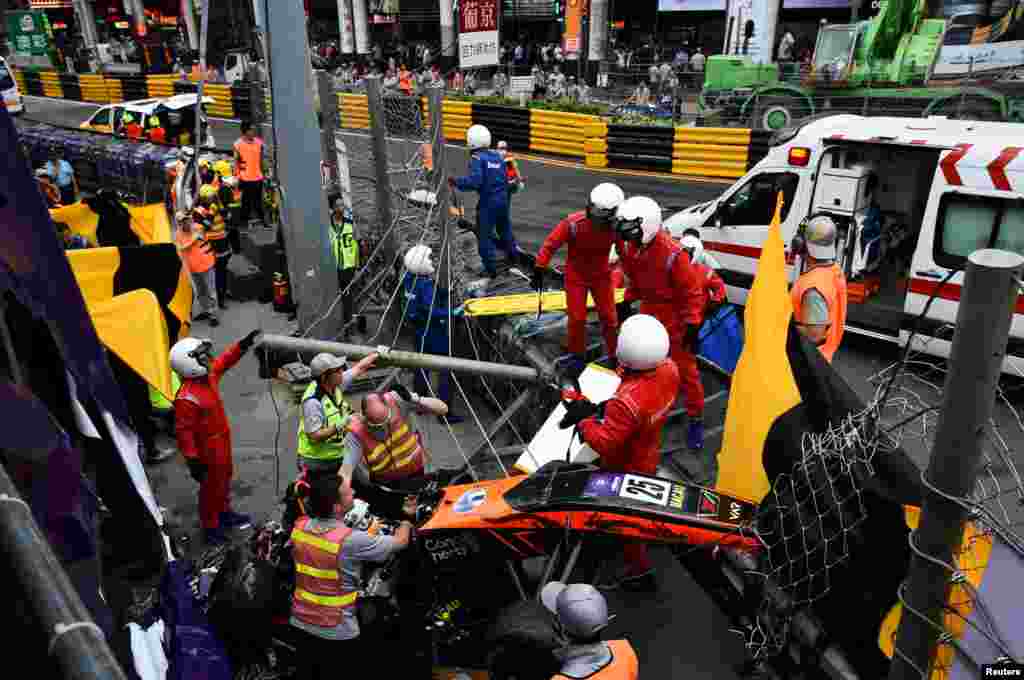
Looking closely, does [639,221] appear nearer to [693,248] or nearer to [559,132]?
[693,248]

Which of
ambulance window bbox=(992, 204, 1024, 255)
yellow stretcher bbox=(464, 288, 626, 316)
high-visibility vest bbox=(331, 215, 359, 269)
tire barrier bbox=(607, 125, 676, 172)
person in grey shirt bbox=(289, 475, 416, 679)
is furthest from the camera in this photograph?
tire barrier bbox=(607, 125, 676, 172)

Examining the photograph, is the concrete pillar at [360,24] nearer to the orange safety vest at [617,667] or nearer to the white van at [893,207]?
the white van at [893,207]

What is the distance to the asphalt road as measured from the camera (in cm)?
479

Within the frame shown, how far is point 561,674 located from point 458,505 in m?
1.44

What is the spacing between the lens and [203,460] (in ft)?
19.4

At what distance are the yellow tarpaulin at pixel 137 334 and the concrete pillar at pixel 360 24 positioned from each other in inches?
1426

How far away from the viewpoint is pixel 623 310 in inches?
310

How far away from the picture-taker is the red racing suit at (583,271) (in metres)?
6.91

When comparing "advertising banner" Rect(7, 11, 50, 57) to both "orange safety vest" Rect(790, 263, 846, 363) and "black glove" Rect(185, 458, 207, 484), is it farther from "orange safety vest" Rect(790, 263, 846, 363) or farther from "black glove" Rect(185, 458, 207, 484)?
"orange safety vest" Rect(790, 263, 846, 363)

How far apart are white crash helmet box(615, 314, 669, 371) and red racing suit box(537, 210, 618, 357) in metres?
2.20

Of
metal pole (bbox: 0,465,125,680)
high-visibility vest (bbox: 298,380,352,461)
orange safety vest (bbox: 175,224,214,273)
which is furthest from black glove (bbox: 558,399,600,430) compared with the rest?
orange safety vest (bbox: 175,224,214,273)

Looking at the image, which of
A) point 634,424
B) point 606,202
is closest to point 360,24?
point 606,202

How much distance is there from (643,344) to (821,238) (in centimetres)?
207

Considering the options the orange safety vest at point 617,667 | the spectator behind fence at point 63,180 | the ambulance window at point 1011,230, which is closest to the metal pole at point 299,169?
the orange safety vest at point 617,667
